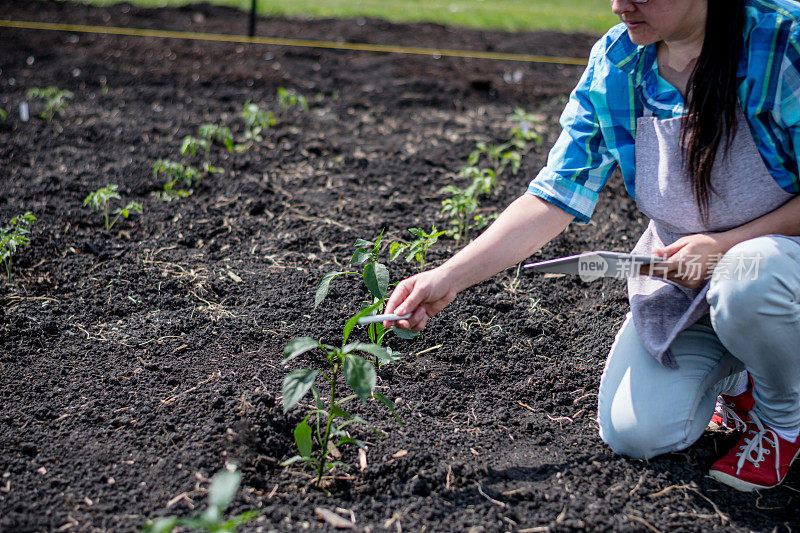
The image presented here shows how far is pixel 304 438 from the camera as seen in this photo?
1788 millimetres

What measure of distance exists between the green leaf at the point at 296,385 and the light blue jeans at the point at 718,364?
2.95ft

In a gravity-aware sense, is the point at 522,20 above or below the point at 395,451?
above

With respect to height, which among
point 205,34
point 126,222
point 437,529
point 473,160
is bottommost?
point 437,529

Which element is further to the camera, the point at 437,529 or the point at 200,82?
the point at 200,82

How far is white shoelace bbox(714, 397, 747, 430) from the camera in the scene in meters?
2.12

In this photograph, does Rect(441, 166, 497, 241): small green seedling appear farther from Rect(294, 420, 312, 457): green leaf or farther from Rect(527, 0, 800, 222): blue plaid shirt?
Rect(294, 420, 312, 457): green leaf

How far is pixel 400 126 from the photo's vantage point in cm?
470

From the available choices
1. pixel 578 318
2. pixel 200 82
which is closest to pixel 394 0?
pixel 200 82

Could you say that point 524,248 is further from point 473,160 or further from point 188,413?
point 473,160

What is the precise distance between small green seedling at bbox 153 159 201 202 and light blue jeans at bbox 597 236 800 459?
2398 millimetres

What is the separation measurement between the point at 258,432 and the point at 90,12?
7333mm

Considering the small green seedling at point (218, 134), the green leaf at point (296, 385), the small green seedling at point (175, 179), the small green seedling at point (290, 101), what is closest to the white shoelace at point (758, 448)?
the green leaf at point (296, 385)

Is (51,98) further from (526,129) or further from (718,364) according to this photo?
(718,364)

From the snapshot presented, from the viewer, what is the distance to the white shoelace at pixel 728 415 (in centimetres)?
212
